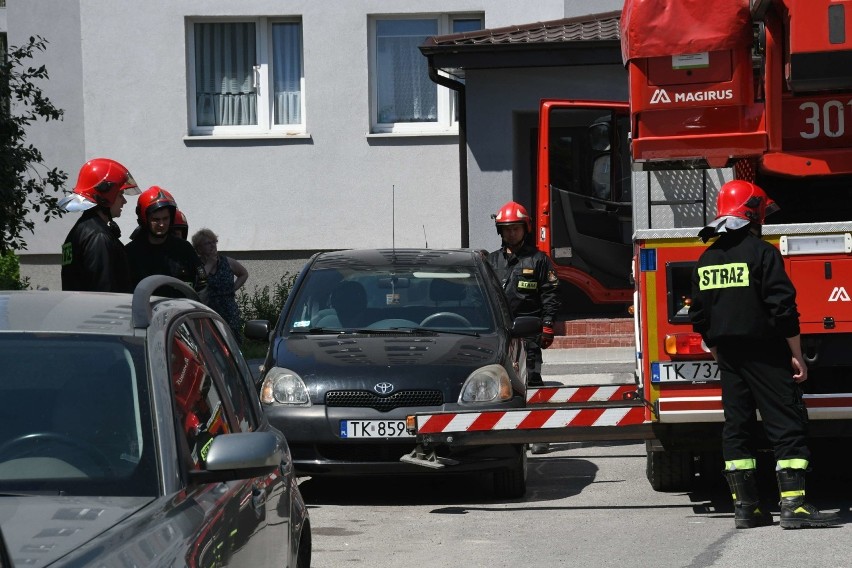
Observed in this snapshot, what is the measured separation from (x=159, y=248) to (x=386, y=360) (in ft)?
5.94

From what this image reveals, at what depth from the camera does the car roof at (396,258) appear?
32.7 feet

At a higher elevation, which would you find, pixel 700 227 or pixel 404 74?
pixel 404 74

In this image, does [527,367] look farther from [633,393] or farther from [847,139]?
[847,139]

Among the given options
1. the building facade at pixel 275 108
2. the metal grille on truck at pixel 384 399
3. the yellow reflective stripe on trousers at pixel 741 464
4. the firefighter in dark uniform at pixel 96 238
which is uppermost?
the building facade at pixel 275 108

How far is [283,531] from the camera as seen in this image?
15.3ft

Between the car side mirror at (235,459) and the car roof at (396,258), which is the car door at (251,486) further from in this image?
the car roof at (396,258)

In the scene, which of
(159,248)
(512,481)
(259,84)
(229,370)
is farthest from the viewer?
(259,84)

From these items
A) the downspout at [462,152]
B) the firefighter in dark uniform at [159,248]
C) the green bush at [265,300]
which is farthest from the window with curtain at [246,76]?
the firefighter in dark uniform at [159,248]

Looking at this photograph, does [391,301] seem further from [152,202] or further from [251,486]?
[251,486]

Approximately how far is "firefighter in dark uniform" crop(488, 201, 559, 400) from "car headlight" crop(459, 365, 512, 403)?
238 centimetres

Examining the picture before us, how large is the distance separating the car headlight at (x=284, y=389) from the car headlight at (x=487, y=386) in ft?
3.23

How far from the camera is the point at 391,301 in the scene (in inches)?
378

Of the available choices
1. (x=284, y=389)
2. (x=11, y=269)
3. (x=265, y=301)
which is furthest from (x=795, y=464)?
(x=11, y=269)

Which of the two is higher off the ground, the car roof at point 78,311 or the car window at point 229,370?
the car roof at point 78,311
